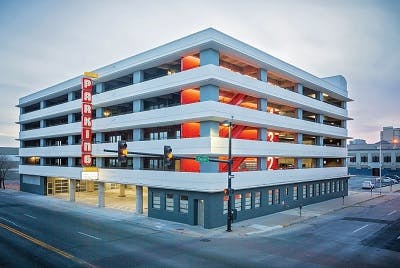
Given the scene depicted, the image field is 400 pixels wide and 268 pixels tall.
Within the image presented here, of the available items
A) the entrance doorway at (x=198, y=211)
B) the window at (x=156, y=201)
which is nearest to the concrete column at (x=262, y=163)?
the entrance doorway at (x=198, y=211)

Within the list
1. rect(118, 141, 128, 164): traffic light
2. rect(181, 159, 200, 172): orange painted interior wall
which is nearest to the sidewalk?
rect(181, 159, 200, 172): orange painted interior wall

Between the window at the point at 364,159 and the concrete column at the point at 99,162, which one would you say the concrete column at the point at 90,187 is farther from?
the window at the point at 364,159

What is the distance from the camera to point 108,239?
23516mm

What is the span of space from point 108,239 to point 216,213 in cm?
927

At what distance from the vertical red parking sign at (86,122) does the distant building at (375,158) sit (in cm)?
8597

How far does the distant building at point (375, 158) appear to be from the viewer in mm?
100250

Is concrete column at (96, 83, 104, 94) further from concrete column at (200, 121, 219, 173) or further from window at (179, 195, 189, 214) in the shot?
window at (179, 195, 189, 214)

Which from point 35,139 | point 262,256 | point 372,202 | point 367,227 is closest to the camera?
point 262,256

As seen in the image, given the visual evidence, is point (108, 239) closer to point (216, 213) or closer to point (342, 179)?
point (216, 213)

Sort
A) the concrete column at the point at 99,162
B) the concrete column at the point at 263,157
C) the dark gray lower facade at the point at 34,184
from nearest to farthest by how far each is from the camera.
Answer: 1. the concrete column at the point at 263,157
2. the concrete column at the point at 99,162
3. the dark gray lower facade at the point at 34,184

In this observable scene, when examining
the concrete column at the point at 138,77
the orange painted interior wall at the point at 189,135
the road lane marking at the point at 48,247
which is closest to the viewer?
the road lane marking at the point at 48,247

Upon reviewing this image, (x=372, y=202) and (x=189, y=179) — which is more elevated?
(x=189, y=179)

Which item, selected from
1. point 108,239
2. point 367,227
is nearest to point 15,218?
point 108,239

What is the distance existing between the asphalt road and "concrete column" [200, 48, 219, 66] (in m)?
14.9
